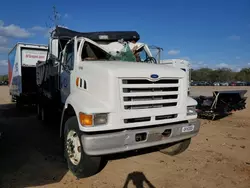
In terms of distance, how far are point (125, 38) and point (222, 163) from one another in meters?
3.72

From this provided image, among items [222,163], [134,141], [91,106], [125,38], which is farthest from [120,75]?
[222,163]

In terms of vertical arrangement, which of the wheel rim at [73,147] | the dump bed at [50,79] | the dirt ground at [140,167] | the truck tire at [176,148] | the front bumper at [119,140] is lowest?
the dirt ground at [140,167]

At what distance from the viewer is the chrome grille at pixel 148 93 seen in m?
3.67

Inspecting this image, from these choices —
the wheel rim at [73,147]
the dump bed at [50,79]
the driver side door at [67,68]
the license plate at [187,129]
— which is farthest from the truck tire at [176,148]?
A: the dump bed at [50,79]

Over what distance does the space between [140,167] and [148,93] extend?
1569mm

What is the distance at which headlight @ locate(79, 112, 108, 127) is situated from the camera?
11.2 ft

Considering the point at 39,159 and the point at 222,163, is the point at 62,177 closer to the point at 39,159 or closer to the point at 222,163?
the point at 39,159

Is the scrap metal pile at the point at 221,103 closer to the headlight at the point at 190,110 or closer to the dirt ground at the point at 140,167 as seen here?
the dirt ground at the point at 140,167

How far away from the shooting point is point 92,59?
486 cm

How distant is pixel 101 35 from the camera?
5.64 m

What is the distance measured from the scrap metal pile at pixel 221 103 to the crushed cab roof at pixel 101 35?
4.84 meters

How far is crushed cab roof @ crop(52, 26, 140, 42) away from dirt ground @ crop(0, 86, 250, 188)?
2841 millimetres

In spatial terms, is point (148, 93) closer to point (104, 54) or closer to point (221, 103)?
point (104, 54)

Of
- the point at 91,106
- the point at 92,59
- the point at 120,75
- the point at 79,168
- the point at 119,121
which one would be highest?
the point at 92,59
